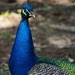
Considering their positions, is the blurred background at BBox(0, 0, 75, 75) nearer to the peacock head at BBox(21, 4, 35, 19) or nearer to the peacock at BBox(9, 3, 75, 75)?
the peacock at BBox(9, 3, 75, 75)

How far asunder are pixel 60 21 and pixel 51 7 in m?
0.90

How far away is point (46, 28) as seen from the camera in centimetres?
680

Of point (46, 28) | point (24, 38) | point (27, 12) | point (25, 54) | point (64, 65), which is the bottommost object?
point (46, 28)

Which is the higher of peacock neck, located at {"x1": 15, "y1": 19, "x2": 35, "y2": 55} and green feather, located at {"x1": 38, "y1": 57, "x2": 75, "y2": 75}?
peacock neck, located at {"x1": 15, "y1": 19, "x2": 35, "y2": 55}

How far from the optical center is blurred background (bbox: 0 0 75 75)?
5637 millimetres

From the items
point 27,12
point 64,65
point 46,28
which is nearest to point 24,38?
point 27,12

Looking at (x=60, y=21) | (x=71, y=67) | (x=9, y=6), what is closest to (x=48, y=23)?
(x=60, y=21)

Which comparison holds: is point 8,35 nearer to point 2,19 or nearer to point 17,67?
point 2,19

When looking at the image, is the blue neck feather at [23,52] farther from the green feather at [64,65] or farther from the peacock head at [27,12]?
the green feather at [64,65]

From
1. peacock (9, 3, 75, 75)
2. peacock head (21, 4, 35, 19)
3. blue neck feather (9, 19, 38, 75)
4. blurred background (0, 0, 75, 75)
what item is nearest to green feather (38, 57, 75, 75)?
peacock (9, 3, 75, 75)

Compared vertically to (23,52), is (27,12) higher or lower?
higher

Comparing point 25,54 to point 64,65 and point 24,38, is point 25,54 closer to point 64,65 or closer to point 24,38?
point 24,38

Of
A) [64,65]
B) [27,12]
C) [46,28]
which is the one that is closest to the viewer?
[27,12]

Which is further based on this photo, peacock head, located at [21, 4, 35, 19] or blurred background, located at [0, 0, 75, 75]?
blurred background, located at [0, 0, 75, 75]
